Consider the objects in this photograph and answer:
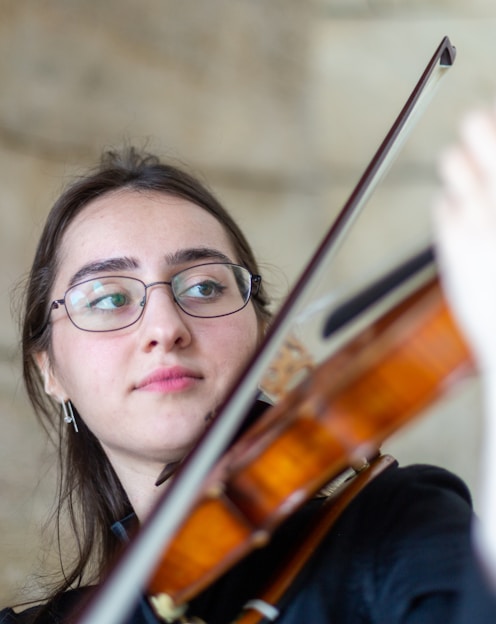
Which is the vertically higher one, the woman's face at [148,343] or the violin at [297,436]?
the woman's face at [148,343]

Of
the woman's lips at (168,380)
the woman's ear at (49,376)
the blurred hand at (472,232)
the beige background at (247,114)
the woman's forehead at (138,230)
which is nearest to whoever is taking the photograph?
the blurred hand at (472,232)

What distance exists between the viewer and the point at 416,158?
2064mm

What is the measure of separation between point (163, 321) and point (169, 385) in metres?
0.06

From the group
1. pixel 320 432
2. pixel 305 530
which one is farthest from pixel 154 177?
pixel 320 432

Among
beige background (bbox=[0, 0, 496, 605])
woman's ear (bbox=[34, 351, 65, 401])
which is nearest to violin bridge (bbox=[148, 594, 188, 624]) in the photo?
woman's ear (bbox=[34, 351, 65, 401])

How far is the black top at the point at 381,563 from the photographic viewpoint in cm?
61

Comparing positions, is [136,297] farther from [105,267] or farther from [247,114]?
[247,114]

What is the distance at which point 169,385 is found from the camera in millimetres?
822

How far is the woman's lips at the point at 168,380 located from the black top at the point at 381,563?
149 mm

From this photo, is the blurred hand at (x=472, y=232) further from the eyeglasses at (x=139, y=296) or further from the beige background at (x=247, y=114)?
the beige background at (x=247, y=114)

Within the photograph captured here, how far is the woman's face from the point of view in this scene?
826 millimetres

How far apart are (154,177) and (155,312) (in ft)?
0.78

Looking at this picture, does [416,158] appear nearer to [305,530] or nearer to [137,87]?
[137,87]

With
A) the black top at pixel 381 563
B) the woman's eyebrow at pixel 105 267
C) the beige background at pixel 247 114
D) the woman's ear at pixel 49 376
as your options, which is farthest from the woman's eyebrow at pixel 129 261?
the beige background at pixel 247 114
